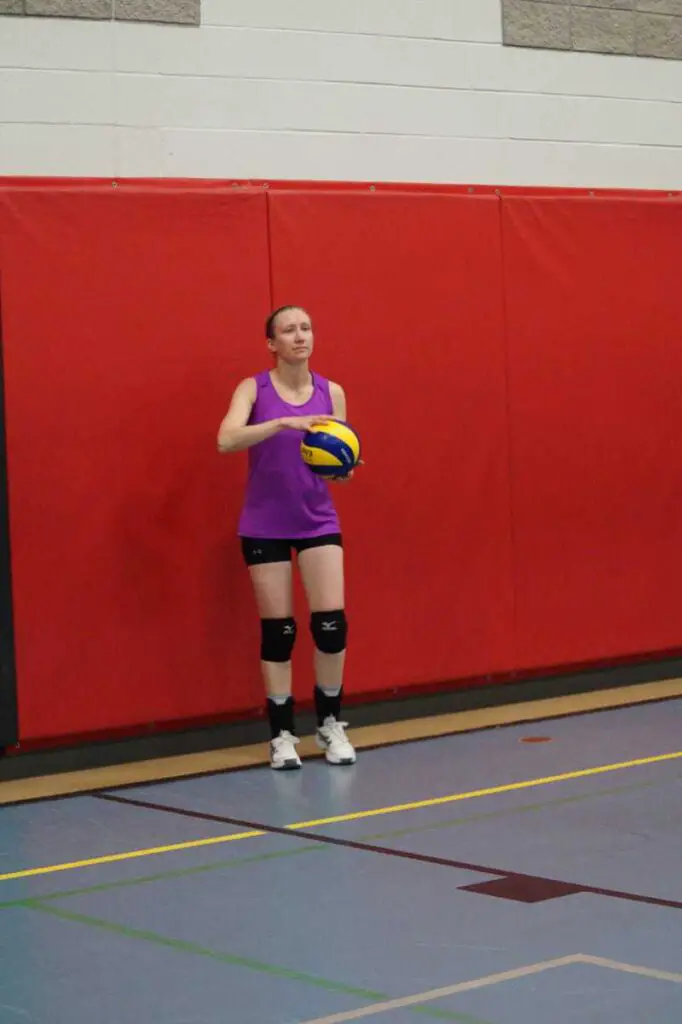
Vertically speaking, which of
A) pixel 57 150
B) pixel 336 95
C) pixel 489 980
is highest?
pixel 336 95

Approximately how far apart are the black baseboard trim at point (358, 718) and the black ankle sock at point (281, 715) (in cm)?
44

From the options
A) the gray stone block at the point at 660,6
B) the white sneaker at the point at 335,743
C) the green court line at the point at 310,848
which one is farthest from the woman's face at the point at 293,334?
the gray stone block at the point at 660,6

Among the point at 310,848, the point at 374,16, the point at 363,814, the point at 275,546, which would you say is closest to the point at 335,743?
the point at 275,546

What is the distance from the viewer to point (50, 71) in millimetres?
6109

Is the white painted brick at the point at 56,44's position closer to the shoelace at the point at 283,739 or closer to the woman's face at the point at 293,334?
the woman's face at the point at 293,334

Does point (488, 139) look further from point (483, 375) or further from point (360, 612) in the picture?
point (360, 612)

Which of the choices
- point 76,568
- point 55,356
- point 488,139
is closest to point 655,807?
point 76,568

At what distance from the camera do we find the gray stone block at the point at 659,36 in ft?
25.2

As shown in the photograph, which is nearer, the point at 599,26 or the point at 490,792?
the point at 490,792

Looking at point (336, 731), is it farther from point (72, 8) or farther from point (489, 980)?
point (72, 8)

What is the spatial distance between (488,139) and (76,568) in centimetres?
278

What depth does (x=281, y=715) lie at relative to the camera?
5.95 metres

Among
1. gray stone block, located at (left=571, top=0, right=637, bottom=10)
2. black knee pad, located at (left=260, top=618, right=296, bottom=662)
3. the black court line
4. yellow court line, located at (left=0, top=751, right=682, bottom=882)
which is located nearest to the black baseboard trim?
black knee pad, located at (left=260, top=618, right=296, bottom=662)

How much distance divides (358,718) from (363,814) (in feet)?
5.30
